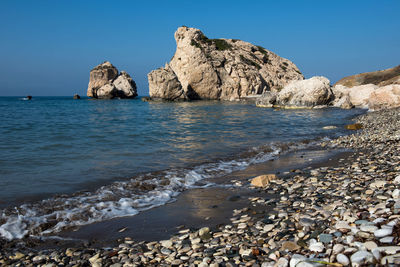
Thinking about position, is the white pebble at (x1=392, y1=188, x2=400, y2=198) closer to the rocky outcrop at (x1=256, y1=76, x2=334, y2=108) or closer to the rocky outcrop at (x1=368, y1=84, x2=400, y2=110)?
the rocky outcrop at (x1=368, y1=84, x2=400, y2=110)

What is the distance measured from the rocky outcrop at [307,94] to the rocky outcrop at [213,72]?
1147 inches

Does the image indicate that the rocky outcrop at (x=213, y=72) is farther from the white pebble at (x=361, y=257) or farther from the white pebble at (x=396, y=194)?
the white pebble at (x=361, y=257)

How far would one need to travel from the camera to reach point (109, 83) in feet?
290

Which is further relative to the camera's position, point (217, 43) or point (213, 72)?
point (217, 43)

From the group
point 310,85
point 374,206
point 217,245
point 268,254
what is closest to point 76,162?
point 217,245

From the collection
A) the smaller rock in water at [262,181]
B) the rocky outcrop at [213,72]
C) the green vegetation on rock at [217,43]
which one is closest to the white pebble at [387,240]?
the smaller rock in water at [262,181]

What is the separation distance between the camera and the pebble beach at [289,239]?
302 centimetres

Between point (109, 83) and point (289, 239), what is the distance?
299ft

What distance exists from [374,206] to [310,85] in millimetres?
36809

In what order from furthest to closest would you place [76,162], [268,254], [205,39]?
[205,39] → [76,162] → [268,254]

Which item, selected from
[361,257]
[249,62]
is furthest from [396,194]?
[249,62]

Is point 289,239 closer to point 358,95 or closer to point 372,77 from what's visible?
point 358,95

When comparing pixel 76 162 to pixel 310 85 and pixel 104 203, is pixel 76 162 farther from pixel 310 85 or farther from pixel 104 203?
pixel 310 85

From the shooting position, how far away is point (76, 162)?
962 centimetres
